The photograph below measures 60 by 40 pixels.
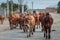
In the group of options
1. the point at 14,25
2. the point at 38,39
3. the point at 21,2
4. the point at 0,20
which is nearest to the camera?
the point at 38,39

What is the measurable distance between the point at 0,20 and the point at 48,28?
2359 centimetres

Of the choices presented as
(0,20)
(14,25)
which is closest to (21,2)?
(0,20)

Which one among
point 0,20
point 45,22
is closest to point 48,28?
Result: point 45,22

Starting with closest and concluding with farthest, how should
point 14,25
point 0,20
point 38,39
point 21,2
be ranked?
1. point 38,39
2. point 14,25
3. point 0,20
4. point 21,2

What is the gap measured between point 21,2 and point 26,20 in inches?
2170

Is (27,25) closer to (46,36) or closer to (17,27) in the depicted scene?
(46,36)

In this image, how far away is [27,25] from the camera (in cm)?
2081

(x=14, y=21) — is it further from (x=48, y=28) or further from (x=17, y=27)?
(x=48, y=28)

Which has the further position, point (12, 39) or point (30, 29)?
point (30, 29)

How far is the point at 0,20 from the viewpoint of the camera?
41.3 metres

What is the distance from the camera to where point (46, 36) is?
62.1 ft

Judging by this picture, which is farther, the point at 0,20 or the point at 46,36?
Answer: the point at 0,20

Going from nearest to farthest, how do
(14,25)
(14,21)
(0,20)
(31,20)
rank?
(31,20) < (14,21) < (14,25) < (0,20)

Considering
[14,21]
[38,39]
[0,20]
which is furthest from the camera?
[0,20]
